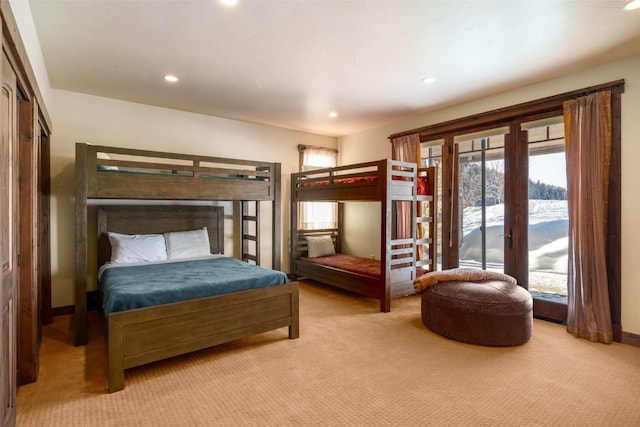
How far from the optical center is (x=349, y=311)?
376cm

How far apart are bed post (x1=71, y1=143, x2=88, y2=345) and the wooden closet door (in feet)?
3.03

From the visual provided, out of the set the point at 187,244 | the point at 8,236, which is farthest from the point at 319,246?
the point at 8,236

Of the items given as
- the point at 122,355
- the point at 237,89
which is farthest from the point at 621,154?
the point at 122,355

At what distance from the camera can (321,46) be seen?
2.65 m

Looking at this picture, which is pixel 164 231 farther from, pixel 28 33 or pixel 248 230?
pixel 28 33

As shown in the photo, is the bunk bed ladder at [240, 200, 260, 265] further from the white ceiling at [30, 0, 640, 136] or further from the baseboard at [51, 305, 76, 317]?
the baseboard at [51, 305, 76, 317]

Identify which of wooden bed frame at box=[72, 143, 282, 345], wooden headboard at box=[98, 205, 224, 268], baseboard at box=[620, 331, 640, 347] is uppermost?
wooden bed frame at box=[72, 143, 282, 345]

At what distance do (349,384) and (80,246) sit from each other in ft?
8.45

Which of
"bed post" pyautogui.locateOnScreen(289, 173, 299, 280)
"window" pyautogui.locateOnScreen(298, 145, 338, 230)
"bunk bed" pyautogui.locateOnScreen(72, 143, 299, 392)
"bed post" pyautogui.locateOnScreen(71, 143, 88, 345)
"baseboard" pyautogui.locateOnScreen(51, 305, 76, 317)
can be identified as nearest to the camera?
"bunk bed" pyautogui.locateOnScreen(72, 143, 299, 392)

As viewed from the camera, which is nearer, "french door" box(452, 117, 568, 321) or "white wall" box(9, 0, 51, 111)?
"white wall" box(9, 0, 51, 111)

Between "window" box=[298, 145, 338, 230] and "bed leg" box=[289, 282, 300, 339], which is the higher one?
"window" box=[298, 145, 338, 230]

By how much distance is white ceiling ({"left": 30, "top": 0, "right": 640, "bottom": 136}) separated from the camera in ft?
7.12

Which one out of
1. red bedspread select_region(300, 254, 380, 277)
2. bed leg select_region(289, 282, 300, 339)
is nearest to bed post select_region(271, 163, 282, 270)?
bed leg select_region(289, 282, 300, 339)

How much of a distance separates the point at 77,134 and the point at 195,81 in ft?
5.30
